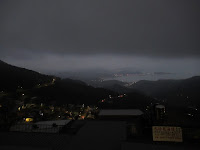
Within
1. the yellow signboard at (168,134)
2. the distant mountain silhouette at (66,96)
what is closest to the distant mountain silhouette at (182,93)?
the distant mountain silhouette at (66,96)

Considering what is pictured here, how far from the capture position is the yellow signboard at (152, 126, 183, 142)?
971 centimetres

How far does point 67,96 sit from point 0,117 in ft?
152

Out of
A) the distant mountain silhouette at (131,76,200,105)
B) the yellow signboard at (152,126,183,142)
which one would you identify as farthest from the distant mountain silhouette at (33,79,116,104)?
the yellow signboard at (152,126,183,142)

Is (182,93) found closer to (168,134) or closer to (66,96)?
(66,96)

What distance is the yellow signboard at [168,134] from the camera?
9.71 meters

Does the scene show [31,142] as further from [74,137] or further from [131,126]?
[131,126]

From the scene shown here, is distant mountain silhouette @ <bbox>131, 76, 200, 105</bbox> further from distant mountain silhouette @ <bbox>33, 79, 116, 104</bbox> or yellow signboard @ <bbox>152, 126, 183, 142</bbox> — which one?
yellow signboard @ <bbox>152, 126, 183, 142</bbox>

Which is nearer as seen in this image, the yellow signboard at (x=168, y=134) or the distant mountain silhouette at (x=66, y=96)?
the yellow signboard at (x=168, y=134)

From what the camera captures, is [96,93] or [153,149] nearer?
[153,149]

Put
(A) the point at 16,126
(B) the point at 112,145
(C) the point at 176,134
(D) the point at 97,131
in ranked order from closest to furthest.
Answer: (C) the point at 176,134 → (B) the point at 112,145 → (D) the point at 97,131 → (A) the point at 16,126

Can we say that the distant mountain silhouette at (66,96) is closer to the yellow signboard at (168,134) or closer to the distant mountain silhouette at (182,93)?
the distant mountain silhouette at (182,93)

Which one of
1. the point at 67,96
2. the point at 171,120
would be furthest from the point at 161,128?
the point at 67,96

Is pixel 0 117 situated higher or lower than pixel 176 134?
lower

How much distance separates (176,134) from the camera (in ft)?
32.2
